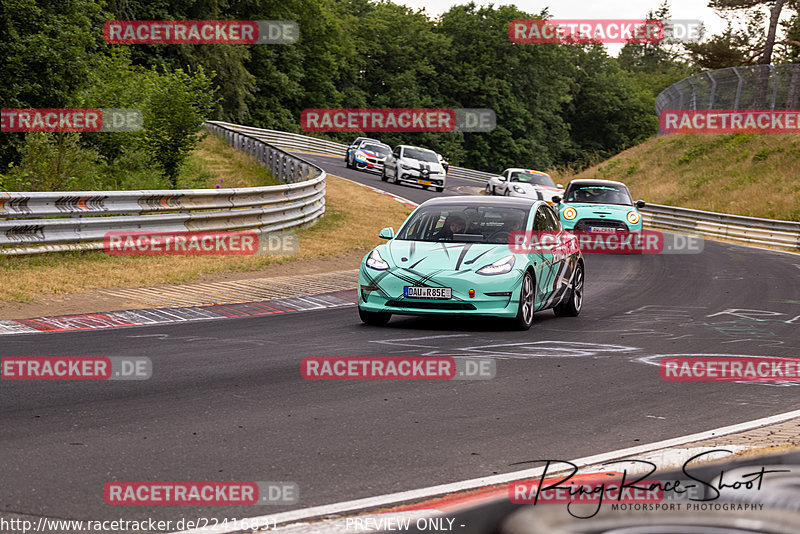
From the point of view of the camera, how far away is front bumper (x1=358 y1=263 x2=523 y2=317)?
1084cm

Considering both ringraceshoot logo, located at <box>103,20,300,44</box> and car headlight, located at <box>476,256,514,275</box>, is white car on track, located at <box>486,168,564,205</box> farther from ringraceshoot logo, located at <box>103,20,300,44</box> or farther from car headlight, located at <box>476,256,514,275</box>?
ringraceshoot logo, located at <box>103,20,300,44</box>

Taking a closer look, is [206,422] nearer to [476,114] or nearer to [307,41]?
[307,41]

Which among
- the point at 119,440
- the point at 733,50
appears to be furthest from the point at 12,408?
the point at 733,50

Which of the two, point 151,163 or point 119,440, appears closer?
point 119,440

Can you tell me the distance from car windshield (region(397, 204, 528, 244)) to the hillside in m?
27.1

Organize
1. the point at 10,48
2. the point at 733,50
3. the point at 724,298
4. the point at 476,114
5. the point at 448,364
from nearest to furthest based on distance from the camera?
the point at 448,364 < the point at 724,298 < the point at 10,48 < the point at 733,50 < the point at 476,114

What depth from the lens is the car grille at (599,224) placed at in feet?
79.8

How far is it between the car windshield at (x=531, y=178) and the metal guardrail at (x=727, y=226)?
6161 mm

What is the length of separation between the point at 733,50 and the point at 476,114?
35.1m

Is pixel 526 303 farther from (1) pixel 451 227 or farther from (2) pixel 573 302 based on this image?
(2) pixel 573 302

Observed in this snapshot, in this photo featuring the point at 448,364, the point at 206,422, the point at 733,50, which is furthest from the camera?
the point at 733,50

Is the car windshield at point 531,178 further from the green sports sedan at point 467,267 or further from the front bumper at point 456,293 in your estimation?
the front bumper at point 456,293

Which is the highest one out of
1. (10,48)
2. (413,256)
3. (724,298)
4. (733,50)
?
(733,50)

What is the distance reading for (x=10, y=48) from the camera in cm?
2083
